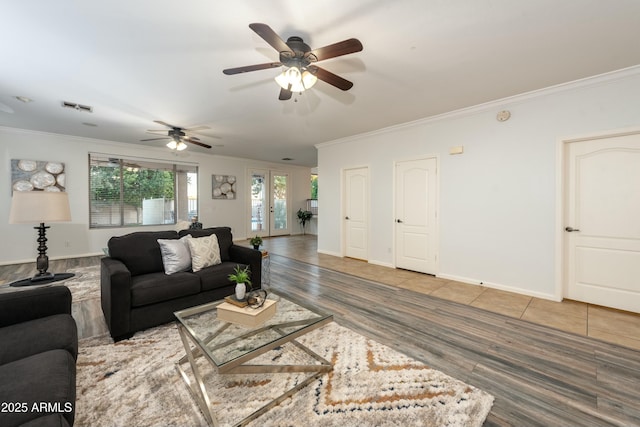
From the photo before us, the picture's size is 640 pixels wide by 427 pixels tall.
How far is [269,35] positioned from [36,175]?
20.9 ft

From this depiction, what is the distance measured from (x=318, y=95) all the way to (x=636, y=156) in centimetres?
367

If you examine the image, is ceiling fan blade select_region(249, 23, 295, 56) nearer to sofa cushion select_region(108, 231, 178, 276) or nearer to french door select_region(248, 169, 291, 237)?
sofa cushion select_region(108, 231, 178, 276)

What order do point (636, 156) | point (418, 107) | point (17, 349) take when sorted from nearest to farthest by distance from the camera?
1. point (17, 349)
2. point (636, 156)
3. point (418, 107)

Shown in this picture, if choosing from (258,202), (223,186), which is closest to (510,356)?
(223,186)

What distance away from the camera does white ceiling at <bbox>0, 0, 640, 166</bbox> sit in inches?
76.6

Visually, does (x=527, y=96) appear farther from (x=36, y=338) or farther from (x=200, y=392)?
(x=36, y=338)

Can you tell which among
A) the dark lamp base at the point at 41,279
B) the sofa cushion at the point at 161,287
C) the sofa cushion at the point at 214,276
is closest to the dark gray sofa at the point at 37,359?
the sofa cushion at the point at 161,287

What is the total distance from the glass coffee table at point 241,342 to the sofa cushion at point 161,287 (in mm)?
753

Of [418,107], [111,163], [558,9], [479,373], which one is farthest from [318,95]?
[111,163]

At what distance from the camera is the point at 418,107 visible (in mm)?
3865

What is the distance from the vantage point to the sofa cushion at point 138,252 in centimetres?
275

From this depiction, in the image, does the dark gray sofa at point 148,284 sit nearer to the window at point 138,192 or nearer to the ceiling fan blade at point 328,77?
the ceiling fan blade at point 328,77

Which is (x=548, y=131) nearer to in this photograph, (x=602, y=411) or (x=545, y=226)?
(x=545, y=226)

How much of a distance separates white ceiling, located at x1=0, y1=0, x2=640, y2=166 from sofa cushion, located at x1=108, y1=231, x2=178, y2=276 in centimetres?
182
